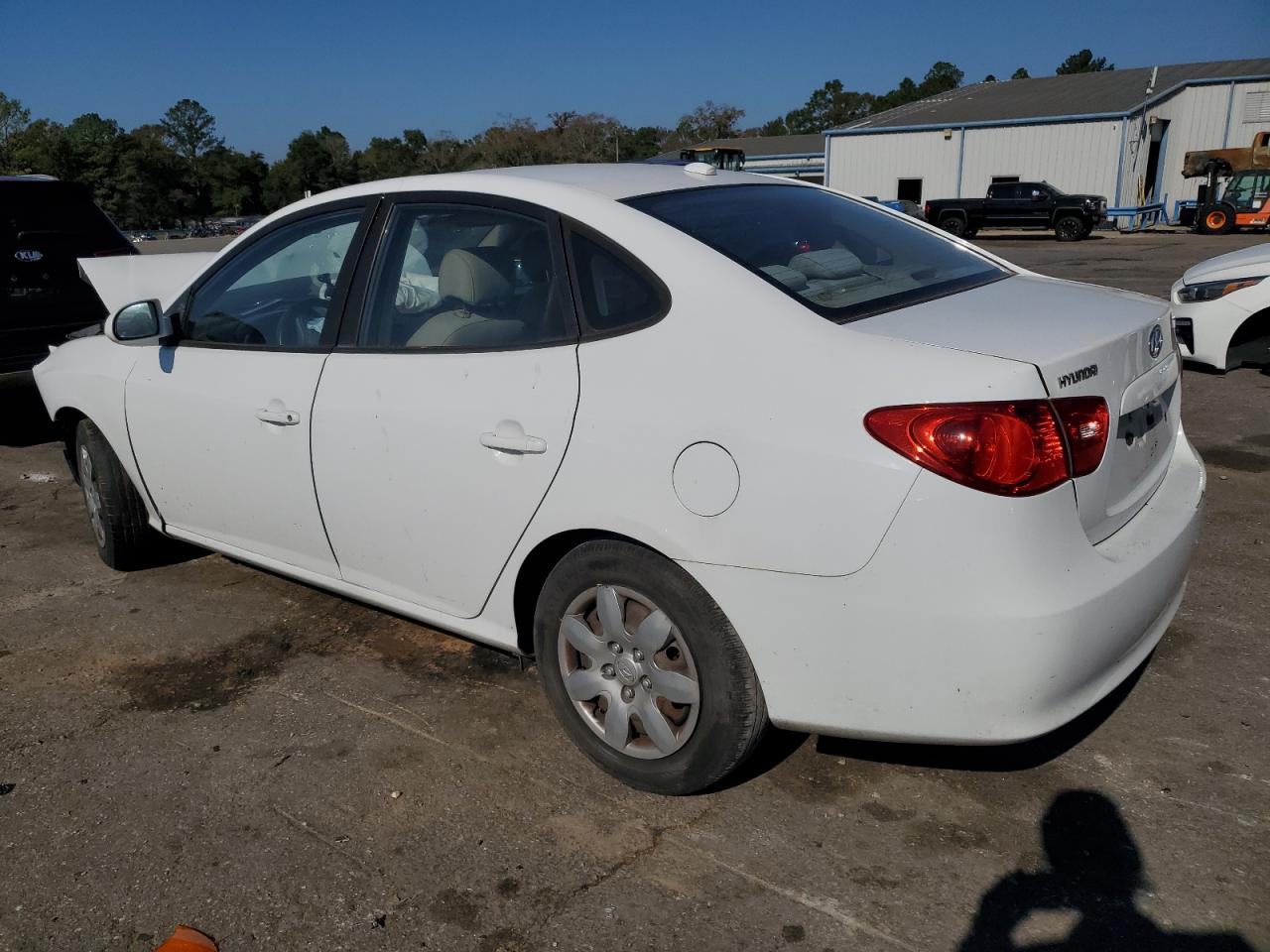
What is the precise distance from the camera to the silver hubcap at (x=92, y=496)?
4.63 m

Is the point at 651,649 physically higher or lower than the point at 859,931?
higher

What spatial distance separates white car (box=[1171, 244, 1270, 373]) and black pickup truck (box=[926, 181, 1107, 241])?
79.2 feet

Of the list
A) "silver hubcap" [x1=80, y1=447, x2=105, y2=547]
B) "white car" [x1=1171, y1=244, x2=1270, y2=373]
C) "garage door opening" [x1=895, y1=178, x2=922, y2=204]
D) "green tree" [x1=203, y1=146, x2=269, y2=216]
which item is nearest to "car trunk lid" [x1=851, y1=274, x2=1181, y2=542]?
"silver hubcap" [x1=80, y1=447, x2=105, y2=547]

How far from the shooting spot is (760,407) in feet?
7.77

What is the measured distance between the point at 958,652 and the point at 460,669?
1.99 meters

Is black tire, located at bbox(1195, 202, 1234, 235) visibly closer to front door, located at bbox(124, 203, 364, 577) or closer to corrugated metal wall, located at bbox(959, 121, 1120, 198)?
corrugated metal wall, located at bbox(959, 121, 1120, 198)

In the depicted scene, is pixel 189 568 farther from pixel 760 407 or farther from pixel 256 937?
pixel 760 407

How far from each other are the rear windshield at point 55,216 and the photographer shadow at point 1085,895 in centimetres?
773

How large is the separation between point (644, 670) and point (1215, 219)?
33462mm

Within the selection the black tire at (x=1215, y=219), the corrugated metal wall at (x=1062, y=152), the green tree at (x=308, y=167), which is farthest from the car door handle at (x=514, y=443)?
the green tree at (x=308, y=167)

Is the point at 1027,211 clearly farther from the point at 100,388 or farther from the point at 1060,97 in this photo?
the point at 100,388

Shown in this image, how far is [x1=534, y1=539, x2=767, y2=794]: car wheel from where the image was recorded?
8.36ft

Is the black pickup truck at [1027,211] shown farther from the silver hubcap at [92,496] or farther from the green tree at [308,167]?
the green tree at [308,167]

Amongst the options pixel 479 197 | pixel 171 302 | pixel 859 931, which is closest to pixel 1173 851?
pixel 859 931
